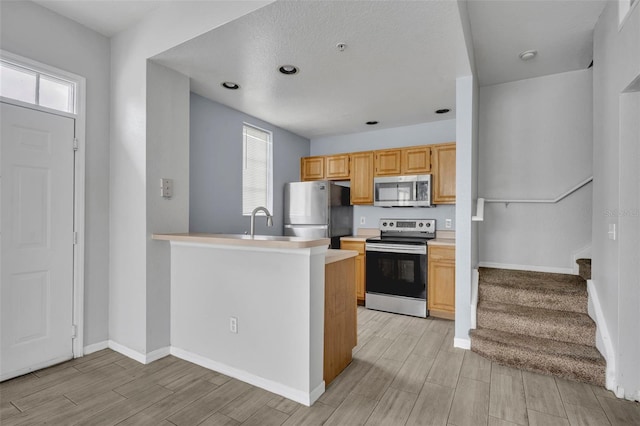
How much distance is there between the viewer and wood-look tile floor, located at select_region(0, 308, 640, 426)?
1893mm

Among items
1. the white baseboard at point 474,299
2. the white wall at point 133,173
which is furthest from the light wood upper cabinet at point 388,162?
the white wall at point 133,173

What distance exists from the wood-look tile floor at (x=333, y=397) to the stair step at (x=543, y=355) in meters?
0.07

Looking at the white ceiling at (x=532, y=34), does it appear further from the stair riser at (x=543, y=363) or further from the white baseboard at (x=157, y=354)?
the white baseboard at (x=157, y=354)

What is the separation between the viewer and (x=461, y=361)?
265cm

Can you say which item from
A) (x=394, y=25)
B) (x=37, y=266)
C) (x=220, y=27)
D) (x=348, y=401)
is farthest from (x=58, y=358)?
(x=394, y=25)

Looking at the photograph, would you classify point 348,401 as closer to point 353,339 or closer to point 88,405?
point 353,339

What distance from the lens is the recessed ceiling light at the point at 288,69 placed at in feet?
9.16

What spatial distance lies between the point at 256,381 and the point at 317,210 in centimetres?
265

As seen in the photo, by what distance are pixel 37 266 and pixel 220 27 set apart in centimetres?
237

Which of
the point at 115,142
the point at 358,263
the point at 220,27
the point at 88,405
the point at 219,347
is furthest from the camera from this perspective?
the point at 358,263

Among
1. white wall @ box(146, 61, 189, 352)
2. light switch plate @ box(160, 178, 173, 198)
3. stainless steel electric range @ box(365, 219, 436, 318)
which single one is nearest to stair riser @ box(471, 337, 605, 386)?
stainless steel electric range @ box(365, 219, 436, 318)

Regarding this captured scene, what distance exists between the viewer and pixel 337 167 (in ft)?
16.2

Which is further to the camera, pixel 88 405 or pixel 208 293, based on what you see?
pixel 208 293

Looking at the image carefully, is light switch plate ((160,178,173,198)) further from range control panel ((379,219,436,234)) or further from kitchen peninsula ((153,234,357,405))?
range control panel ((379,219,436,234))
